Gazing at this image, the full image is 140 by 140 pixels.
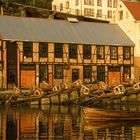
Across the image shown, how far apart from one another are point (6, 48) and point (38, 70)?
4996 millimetres

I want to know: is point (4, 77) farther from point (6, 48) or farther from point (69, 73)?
point (69, 73)

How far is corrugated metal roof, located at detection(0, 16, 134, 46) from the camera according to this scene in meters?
59.3

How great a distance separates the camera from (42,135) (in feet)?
99.0

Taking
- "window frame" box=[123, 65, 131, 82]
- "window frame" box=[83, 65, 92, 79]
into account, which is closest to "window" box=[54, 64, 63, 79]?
"window frame" box=[83, 65, 92, 79]

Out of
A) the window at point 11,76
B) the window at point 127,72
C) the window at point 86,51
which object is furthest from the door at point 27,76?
the window at point 127,72

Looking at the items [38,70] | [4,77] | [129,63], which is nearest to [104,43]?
[129,63]

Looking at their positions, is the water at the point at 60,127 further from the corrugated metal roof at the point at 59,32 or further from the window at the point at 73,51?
the window at the point at 73,51

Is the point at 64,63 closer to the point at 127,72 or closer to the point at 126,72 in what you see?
the point at 126,72

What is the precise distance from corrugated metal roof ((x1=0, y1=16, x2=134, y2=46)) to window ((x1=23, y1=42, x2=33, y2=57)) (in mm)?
658

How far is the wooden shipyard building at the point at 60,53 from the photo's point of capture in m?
57.6

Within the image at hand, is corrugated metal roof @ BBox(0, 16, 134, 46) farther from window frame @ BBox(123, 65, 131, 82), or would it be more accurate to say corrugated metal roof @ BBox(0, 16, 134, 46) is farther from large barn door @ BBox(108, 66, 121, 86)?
large barn door @ BBox(108, 66, 121, 86)

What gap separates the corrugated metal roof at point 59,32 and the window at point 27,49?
658mm

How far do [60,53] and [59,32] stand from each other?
11.5ft

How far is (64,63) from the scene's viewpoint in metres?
61.1
